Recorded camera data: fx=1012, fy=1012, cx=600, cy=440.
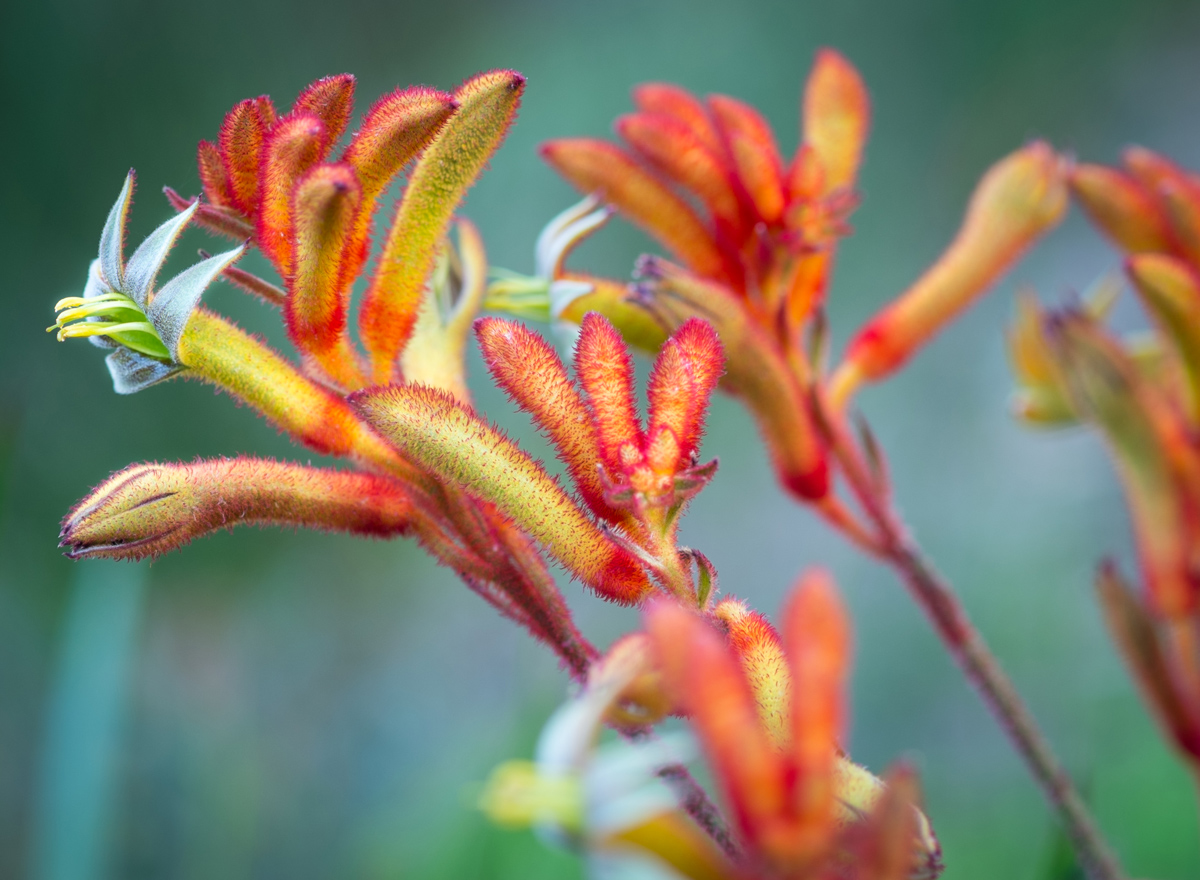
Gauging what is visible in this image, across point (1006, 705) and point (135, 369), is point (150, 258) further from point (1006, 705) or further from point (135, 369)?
point (1006, 705)

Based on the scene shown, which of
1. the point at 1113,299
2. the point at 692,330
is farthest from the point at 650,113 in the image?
the point at 1113,299

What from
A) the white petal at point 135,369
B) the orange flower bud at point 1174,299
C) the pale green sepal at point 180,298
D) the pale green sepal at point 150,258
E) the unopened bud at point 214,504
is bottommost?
the unopened bud at point 214,504

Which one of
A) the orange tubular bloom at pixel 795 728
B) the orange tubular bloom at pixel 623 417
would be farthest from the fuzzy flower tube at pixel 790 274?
the orange tubular bloom at pixel 795 728

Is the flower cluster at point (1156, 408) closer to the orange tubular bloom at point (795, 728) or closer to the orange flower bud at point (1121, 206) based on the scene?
A: the orange flower bud at point (1121, 206)

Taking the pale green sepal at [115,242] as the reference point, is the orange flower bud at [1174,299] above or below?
above

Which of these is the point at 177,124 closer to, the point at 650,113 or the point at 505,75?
the point at 650,113

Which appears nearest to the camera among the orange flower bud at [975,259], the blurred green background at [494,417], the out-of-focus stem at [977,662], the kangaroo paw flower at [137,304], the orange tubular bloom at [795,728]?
the orange tubular bloom at [795,728]
